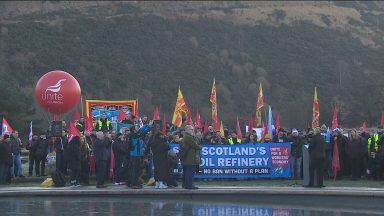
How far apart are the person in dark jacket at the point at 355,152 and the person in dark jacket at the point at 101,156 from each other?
707cm

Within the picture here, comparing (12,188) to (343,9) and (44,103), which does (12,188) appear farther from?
(343,9)

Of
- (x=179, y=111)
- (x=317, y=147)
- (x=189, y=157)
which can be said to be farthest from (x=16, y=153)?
(x=317, y=147)

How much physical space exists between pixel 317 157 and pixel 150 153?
183 inches

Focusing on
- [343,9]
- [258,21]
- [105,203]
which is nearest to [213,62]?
[258,21]

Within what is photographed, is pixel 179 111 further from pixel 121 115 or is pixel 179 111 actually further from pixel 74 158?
pixel 74 158

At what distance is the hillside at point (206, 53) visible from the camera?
6556 centimetres

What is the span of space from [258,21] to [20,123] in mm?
43361

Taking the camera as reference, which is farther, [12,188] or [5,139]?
[5,139]

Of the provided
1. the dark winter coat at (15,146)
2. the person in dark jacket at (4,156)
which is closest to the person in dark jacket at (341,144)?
the person in dark jacket at (4,156)

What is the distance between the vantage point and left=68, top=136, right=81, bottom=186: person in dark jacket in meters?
21.4

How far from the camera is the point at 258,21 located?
87125 millimetres

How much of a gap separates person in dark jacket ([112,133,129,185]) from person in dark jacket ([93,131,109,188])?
0.89ft

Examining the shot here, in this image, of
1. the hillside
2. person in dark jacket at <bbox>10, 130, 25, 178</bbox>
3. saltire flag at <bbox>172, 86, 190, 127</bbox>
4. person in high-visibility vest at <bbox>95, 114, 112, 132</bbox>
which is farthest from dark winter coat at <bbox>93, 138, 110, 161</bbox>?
the hillside

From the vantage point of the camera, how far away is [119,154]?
21.3 metres
